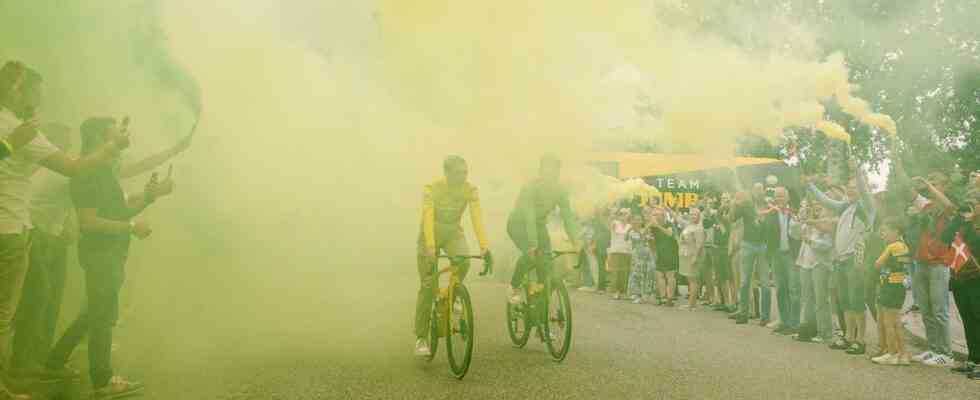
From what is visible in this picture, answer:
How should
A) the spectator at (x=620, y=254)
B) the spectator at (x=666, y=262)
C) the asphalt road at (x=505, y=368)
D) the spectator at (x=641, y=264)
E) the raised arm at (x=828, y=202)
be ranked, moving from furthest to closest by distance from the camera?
the spectator at (x=620, y=254) → the spectator at (x=641, y=264) → the spectator at (x=666, y=262) → the raised arm at (x=828, y=202) → the asphalt road at (x=505, y=368)

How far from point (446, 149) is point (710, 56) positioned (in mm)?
6630

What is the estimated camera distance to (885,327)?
8.52 meters

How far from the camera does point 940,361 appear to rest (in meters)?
8.27

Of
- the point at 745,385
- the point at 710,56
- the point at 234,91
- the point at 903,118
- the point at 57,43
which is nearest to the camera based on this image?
the point at 745,385

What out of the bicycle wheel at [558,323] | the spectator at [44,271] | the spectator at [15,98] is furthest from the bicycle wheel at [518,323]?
the spectator at [15,98]

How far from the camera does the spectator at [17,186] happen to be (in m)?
4.84

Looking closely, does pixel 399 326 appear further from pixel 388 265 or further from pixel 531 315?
pixel 388 265

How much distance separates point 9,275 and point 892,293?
25.8 feet

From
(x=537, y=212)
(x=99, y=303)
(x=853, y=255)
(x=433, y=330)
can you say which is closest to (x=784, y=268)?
(x=853, y=255)

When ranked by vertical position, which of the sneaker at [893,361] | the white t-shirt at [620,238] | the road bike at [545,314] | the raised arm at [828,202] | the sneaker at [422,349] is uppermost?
the raised arm at [828,202]

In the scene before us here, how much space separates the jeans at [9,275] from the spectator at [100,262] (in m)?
0.61

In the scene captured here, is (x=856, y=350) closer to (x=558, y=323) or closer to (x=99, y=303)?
(x=558, y=323)

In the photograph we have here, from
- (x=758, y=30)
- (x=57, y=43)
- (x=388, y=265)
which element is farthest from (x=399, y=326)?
(x=758, y=30)

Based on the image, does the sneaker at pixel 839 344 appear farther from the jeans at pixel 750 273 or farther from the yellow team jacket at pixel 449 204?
the yellow team jacket at pixel 449 204
